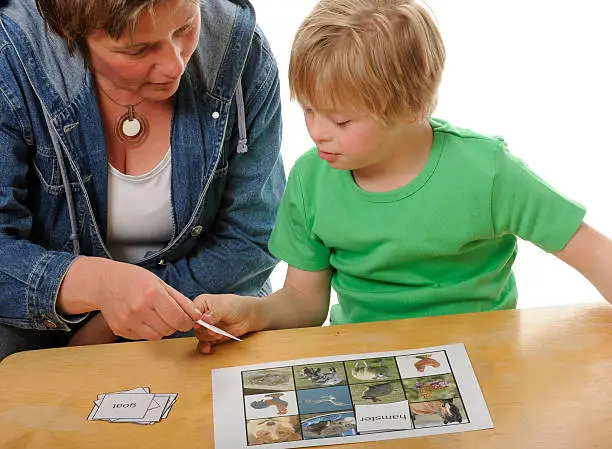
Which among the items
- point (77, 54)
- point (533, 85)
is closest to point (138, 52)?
point (77, 54)

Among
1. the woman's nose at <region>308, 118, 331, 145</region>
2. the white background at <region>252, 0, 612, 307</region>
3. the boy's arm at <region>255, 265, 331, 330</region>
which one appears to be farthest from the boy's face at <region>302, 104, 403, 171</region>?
the white background at <region>252, 0, 612, 307</region>

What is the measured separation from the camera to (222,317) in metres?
1.36

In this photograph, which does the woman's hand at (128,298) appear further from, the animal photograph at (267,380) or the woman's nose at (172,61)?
the woman's nose at (172,61)

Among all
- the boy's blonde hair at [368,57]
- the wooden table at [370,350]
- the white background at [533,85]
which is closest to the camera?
the wooden table at [370,350]

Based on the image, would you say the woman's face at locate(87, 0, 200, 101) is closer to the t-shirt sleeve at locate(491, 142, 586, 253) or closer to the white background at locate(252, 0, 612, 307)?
the t-shirt sleeve at locate(491, 142, 586, 253)

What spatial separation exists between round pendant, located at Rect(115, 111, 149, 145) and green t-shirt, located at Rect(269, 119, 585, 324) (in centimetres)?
29

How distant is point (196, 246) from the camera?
1751 millimetres

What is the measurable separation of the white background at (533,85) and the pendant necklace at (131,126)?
111 centimetres

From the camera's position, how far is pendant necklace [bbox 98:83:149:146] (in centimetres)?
160

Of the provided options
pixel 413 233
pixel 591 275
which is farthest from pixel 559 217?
pixel 413 233

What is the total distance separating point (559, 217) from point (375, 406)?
405 millimetres

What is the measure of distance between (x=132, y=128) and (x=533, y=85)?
1754 mm

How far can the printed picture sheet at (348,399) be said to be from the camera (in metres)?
1.16

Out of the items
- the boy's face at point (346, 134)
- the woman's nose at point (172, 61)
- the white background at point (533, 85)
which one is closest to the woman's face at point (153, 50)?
the woman's nose at point (172, 61)
